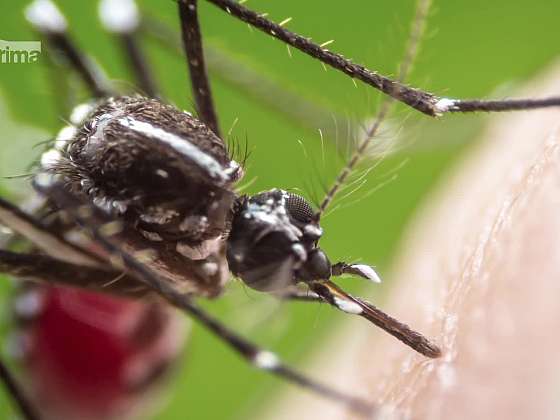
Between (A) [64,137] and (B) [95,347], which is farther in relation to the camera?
(B) [95,347]

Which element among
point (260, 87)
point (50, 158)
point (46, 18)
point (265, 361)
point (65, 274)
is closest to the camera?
point (265, 361)

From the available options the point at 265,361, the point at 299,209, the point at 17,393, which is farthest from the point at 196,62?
the point at 17,393

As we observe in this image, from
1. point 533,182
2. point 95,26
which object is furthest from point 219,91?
point 533,182

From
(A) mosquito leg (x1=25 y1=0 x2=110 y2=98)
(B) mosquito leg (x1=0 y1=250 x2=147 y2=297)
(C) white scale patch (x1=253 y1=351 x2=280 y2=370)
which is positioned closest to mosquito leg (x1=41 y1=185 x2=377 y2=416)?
(C) white scale patch (x1=253 y1=351 x2=280 y2=370)

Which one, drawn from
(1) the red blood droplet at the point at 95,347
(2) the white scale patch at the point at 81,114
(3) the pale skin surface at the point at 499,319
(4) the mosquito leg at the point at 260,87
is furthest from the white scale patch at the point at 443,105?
(1) the red blood droplet at the point at 95,347

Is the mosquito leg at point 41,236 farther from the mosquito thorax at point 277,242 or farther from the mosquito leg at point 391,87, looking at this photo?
the mosquito leg at point 391,87

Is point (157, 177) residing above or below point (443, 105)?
below

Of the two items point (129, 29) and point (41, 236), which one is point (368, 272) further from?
point (129, 29)
